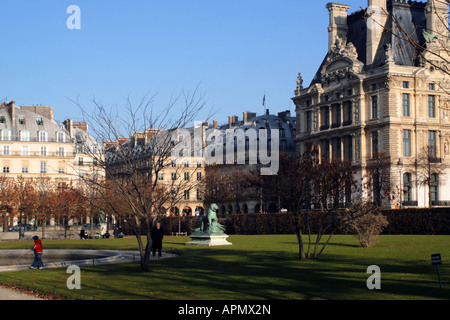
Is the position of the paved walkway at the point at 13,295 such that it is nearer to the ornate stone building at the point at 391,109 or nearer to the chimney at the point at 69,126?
the ornate stone building at the point at 391,109

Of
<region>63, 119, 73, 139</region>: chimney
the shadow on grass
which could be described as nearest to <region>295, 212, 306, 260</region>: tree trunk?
the shadow on grass

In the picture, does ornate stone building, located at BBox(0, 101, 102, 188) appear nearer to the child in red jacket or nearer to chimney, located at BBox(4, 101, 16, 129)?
chimney, located at BBox(4, 101, 16, 129)

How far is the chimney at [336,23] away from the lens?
9338cm

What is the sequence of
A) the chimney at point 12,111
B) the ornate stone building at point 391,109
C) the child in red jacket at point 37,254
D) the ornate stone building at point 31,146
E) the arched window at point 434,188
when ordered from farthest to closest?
the ornate stone building at point 31,146 < the chimney at point 12,111 < the arched window at point 434,188 < the ornate stone building at point 391,109 < the child in red jacket at point 37,254

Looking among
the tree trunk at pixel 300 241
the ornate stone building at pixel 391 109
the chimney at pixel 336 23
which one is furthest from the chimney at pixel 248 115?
the tree trunk at pixel 300 241

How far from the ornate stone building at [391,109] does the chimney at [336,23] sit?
262cm

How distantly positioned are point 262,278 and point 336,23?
3028 inches

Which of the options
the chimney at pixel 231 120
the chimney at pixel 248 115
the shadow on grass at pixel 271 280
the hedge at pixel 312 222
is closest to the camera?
the shadow on grass at pixel 271 280

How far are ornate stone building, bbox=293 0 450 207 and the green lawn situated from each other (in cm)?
4668

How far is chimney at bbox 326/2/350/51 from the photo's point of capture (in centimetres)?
9338

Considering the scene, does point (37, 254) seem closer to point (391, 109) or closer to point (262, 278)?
point (262, 278)

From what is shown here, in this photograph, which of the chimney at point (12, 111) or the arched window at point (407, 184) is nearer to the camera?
the arched window at point (407, 184)

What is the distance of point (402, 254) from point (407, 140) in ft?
178

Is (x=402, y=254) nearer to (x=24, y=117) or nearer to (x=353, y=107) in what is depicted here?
(x=353, y=107)
